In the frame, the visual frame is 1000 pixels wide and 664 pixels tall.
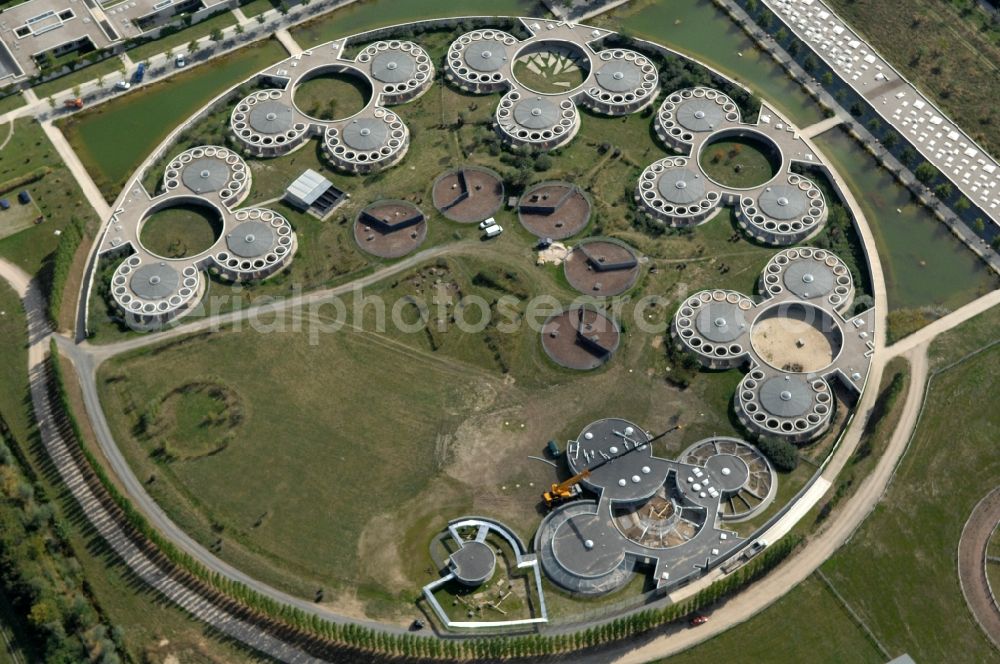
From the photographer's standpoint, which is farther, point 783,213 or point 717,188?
point 717,188

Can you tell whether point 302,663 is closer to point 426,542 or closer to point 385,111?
point 426,542

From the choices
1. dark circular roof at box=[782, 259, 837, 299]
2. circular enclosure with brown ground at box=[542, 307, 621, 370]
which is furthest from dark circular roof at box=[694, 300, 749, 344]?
circular enclosure with brown ground at box=[542, 307, 621, 370]

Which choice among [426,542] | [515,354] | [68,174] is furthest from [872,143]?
[68,174]

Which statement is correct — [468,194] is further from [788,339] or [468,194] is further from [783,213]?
[788,339]

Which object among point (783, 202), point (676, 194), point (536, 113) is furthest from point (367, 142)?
point (783, 202)

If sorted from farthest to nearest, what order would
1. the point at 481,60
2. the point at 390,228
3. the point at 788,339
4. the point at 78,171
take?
1. the point at 481,60
2. the point at 78,171
3. the point at 390,228
4. the point at 788,339

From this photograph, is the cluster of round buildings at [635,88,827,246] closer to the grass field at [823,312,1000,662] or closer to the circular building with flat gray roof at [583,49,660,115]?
the circular building with flat gray roof at [583,49,660,115]
